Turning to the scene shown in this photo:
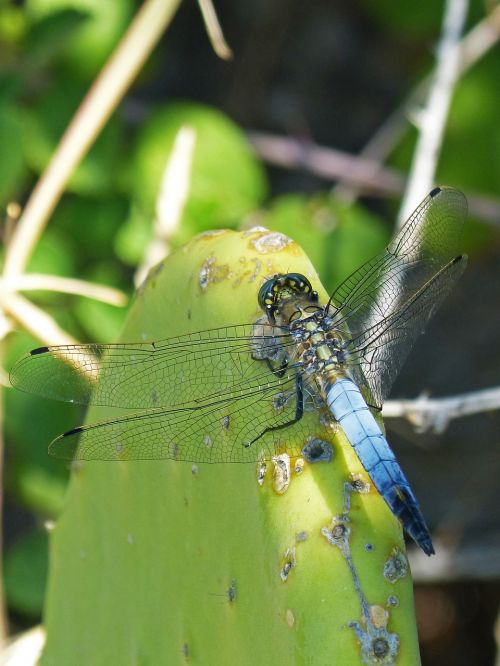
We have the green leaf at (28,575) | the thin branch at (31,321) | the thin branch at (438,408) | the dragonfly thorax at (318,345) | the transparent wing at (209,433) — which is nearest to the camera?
the transparent wing at (209,433)

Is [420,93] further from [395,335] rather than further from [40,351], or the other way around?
[40,351]

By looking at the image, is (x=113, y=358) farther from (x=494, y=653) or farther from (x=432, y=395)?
(x=494, y=653)

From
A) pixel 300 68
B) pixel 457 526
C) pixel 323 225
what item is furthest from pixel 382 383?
pixel 300 68

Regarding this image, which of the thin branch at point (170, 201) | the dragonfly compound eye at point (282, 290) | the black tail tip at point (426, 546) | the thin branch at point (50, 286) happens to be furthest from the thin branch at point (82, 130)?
the black tail tip at point (426, 546)

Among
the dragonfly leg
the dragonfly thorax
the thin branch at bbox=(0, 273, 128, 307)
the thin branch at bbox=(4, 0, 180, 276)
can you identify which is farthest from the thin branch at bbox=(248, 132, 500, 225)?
the dragonfly leg

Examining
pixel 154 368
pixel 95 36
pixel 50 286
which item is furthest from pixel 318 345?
pixel 95 36

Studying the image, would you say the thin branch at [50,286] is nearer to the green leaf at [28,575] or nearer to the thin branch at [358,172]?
the green leaf at [28,575]
